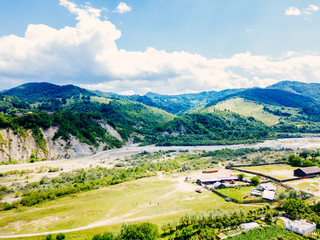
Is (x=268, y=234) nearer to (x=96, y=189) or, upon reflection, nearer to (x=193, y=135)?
(x=96, y=189)

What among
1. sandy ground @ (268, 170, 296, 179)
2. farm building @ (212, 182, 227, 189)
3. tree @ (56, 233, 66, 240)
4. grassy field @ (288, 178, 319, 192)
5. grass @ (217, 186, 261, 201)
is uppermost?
tree @ (56, 233, 66, 240)

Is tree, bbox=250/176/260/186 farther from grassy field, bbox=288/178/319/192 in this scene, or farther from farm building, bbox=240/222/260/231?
farm building, bbox=240/222/260/231

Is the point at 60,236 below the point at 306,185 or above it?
above

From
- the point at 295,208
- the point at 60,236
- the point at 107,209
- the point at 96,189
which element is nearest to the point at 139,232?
the point at 60,236

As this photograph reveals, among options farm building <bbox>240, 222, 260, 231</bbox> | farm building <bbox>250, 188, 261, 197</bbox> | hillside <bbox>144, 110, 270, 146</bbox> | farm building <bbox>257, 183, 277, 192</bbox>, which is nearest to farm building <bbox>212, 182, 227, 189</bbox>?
farm building <bbox>250, 188, 261, 197</bbox>

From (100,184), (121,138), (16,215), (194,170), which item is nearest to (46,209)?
(16,215)

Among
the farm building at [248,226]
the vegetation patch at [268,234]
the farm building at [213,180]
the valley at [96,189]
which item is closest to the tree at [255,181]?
the valley at [96,189]

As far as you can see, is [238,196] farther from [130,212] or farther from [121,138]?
[121,138]
